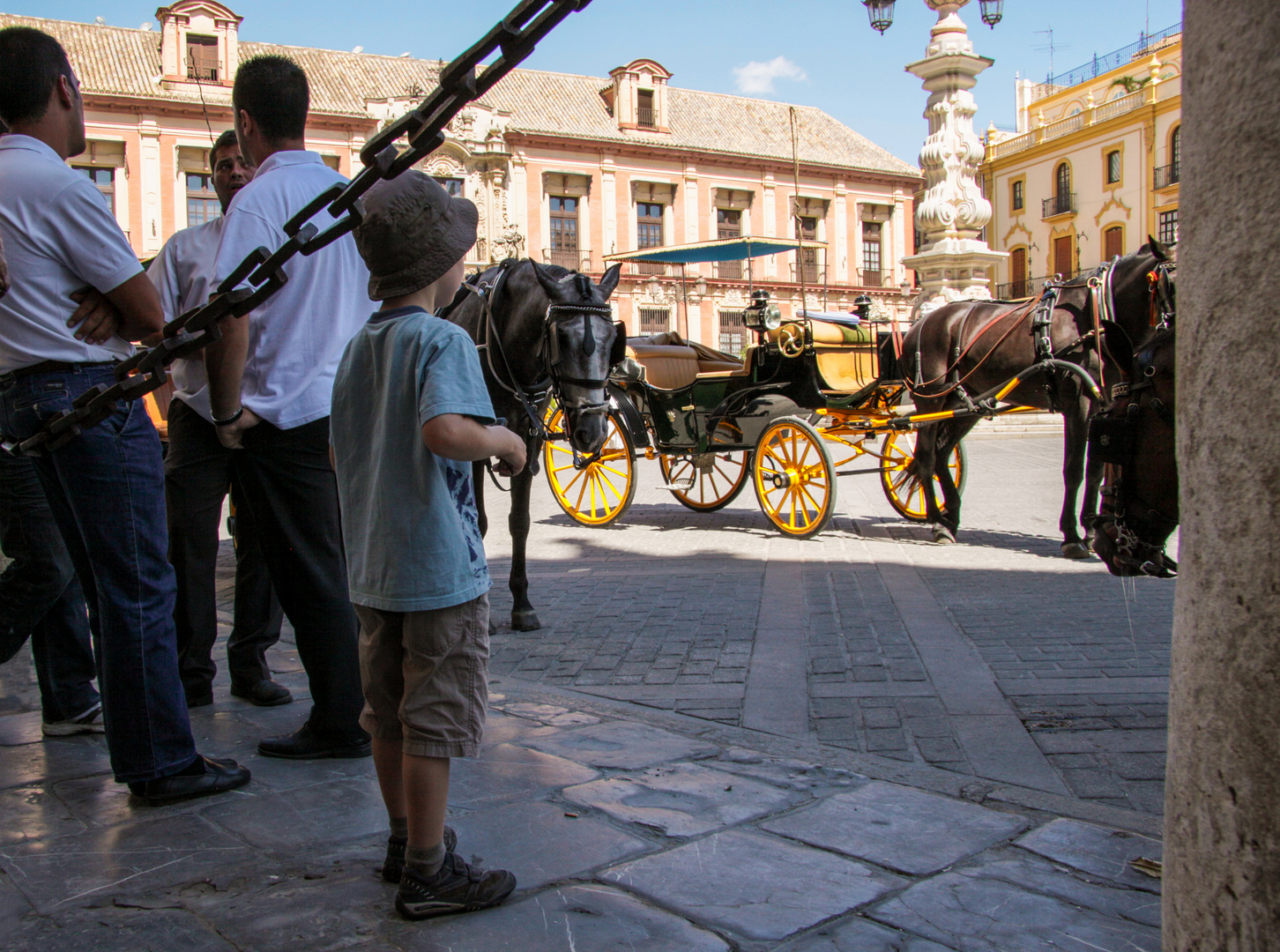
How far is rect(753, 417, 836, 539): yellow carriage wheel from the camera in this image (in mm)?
7859

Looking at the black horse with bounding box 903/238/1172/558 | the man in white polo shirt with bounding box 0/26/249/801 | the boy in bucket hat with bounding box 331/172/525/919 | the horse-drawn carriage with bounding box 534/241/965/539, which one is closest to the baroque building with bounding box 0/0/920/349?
the horse-drawn carriage with bounding box 534/241/965/539

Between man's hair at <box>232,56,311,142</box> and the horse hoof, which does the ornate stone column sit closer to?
the horse hoof

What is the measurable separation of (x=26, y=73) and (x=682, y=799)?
103 inches

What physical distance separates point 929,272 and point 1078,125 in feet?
112

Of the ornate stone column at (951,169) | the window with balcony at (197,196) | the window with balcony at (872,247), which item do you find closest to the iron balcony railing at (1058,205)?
the window with balcony at (872,247)

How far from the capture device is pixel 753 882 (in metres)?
2.26

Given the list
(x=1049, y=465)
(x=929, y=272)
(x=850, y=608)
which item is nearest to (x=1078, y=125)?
(x=929, y=272)

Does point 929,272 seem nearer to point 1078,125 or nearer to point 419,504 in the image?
point 419,504

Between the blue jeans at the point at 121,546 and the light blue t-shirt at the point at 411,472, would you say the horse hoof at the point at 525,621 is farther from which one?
the light blue t-shirt at the point at 411,472

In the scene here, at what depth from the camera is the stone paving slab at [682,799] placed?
2.64 metres

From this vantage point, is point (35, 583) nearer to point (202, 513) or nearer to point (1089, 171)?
point (202, 513)

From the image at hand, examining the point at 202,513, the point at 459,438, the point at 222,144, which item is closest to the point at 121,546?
the point at 202,513

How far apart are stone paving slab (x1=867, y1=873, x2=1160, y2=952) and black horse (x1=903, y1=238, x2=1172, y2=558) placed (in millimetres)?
4571

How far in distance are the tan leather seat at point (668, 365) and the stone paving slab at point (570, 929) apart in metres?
7.03
